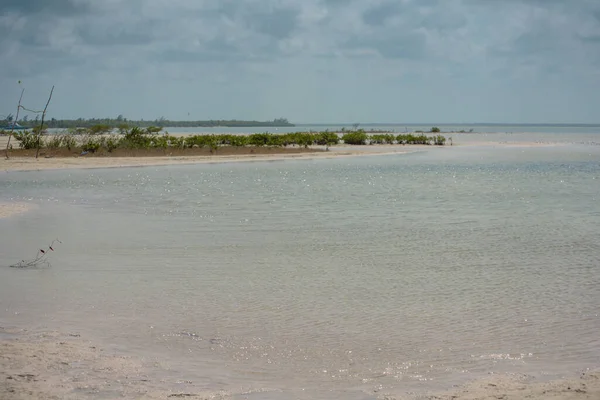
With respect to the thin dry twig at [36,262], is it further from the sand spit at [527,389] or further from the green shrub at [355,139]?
the green shrub at [355,139]

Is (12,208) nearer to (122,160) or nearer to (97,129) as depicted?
(122,160)

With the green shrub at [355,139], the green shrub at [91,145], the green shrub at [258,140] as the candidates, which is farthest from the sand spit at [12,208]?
the green shrub at [355,139]

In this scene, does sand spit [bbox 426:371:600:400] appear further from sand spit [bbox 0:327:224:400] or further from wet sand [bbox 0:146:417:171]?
wet sand [bbox 0:146:417:171]

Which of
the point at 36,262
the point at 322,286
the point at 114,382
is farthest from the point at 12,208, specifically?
the point at 114,382

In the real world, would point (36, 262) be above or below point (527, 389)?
above

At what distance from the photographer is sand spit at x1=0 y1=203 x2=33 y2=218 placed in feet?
55.3

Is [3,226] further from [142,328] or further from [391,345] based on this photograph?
[391,345]

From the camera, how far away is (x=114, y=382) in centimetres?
575

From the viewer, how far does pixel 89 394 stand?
5.45 m

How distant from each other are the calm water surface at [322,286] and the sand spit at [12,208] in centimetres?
55

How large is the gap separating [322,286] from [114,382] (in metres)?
4.09

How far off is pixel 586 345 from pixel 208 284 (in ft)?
15.7

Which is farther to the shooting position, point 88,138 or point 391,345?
point 88,138

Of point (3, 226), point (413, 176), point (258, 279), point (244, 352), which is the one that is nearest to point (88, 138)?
point (413, 176)
